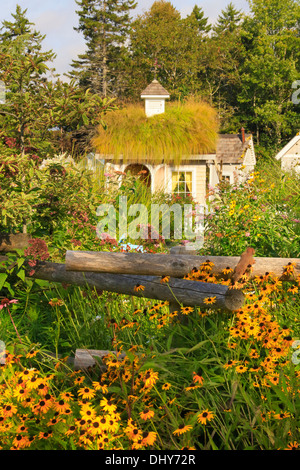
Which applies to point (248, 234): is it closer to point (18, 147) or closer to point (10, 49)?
point (18, 147)

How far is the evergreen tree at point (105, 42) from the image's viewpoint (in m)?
29.2

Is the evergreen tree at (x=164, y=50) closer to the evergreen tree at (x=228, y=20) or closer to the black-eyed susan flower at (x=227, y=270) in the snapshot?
the evergreen tree at (x=228, y=20)

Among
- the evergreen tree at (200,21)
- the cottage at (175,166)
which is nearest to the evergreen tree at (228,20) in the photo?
the evergreen tree at (200,21)

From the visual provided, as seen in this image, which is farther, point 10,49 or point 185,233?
point 185,233

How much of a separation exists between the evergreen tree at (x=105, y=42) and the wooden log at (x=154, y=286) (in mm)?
26670

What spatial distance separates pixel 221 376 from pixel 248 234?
8.78ft

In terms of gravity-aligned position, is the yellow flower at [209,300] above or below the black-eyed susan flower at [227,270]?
below

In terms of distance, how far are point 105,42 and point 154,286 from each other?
2935cm

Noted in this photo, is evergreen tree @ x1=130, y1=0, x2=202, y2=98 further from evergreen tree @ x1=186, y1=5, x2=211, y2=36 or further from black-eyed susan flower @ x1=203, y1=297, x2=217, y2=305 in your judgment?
black-eyed susan flower @ x1=203, y1=297, x2=217, y2=305

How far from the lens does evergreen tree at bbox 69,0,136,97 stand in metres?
29.2

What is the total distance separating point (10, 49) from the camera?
422 centimetres

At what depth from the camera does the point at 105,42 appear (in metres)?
29.5

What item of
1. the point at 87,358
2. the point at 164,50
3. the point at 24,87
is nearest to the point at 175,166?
the point at 24,87
